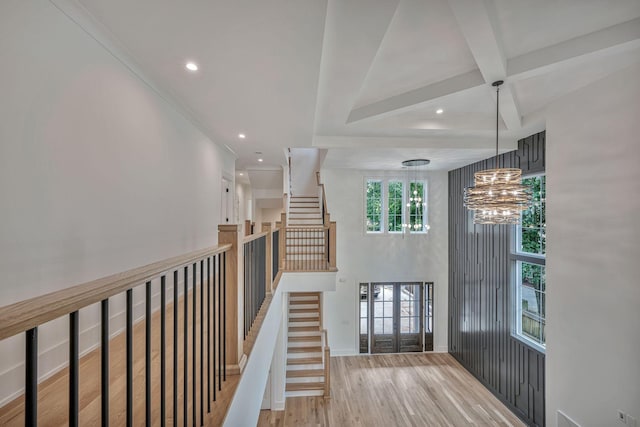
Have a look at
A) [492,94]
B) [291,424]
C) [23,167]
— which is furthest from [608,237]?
[291,424]

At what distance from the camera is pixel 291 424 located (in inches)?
184

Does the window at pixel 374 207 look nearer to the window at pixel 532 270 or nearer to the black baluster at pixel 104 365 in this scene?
the window at pixel 532 270

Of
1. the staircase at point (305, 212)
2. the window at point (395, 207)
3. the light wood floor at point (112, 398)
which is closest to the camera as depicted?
the light wood floor at point (112, 398)

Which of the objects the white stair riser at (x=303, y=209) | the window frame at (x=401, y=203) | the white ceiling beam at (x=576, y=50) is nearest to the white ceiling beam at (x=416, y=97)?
the white ceiling beam at (x=576, y=50)

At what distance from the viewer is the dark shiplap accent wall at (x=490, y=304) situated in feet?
14.5

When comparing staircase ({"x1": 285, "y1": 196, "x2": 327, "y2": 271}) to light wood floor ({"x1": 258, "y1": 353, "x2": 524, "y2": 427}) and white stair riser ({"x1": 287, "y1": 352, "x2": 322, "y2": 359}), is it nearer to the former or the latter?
white stair riser ({"x1": 287, "y1": 352, "x2": 322, "y2": 359})

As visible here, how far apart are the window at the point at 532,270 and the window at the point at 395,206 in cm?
250

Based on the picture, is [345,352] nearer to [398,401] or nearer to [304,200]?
[398,401]

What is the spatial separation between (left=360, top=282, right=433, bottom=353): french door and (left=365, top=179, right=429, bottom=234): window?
1489 millimetres

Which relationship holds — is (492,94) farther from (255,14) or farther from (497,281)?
(497,281)

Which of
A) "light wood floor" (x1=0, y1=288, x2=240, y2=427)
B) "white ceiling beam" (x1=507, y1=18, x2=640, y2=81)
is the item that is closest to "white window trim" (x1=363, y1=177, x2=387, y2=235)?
"white ceiling beam" (x1=507, y1=18, x2=640, y2=81)

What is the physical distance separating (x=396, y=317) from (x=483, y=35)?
6459 millimetres

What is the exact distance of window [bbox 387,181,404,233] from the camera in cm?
720

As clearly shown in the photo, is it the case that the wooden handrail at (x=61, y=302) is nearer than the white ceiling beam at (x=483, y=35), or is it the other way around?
the wooden handrail at (x=61, y=302)
